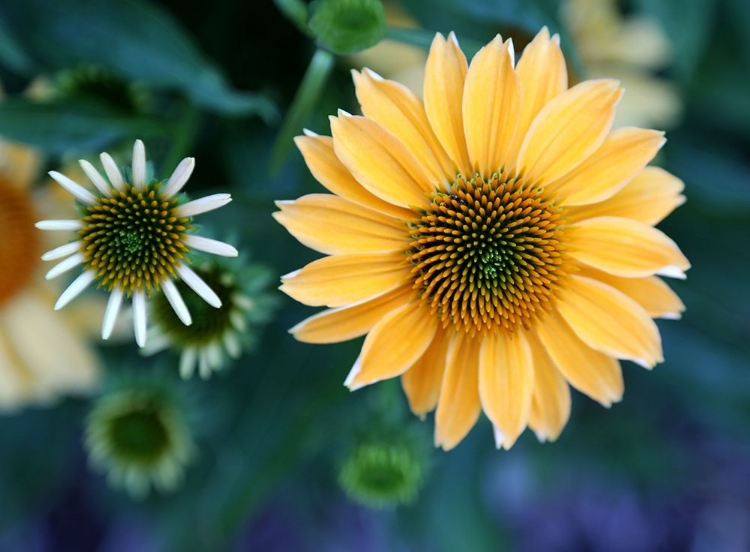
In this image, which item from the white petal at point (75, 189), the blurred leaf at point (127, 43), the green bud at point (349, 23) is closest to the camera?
the white petal at point (75, 189)

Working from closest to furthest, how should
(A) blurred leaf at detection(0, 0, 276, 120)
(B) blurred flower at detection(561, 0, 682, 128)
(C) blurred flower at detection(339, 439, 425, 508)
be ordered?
(A) blurred leaf at detection(0, 0, 276, 120), (C) blurred flower at detection(339, 439, 425, 508), (B) blurred flower at detection(561, 0, 682, 128)

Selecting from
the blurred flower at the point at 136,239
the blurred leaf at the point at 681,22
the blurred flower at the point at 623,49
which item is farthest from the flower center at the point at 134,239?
the blurred flower at the point at 623,49

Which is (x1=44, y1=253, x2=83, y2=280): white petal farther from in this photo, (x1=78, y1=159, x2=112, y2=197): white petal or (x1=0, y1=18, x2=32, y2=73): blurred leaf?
(x1=0, y1=18, x2=32, y2=73): blurred leaf

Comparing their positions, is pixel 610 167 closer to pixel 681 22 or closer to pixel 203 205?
pixel 203 205

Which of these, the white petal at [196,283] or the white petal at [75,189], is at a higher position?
the white petal at [75,189]

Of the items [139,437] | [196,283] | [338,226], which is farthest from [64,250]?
[139,437]

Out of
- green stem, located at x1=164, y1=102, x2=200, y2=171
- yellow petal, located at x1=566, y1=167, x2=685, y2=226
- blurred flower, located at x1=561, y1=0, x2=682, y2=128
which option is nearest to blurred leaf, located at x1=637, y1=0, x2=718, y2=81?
blurred flower, located at x1=561, y1=0, x2=682, y2=128

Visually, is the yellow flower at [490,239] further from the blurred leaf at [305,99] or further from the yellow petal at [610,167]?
the blurred leaf at [305,99]
